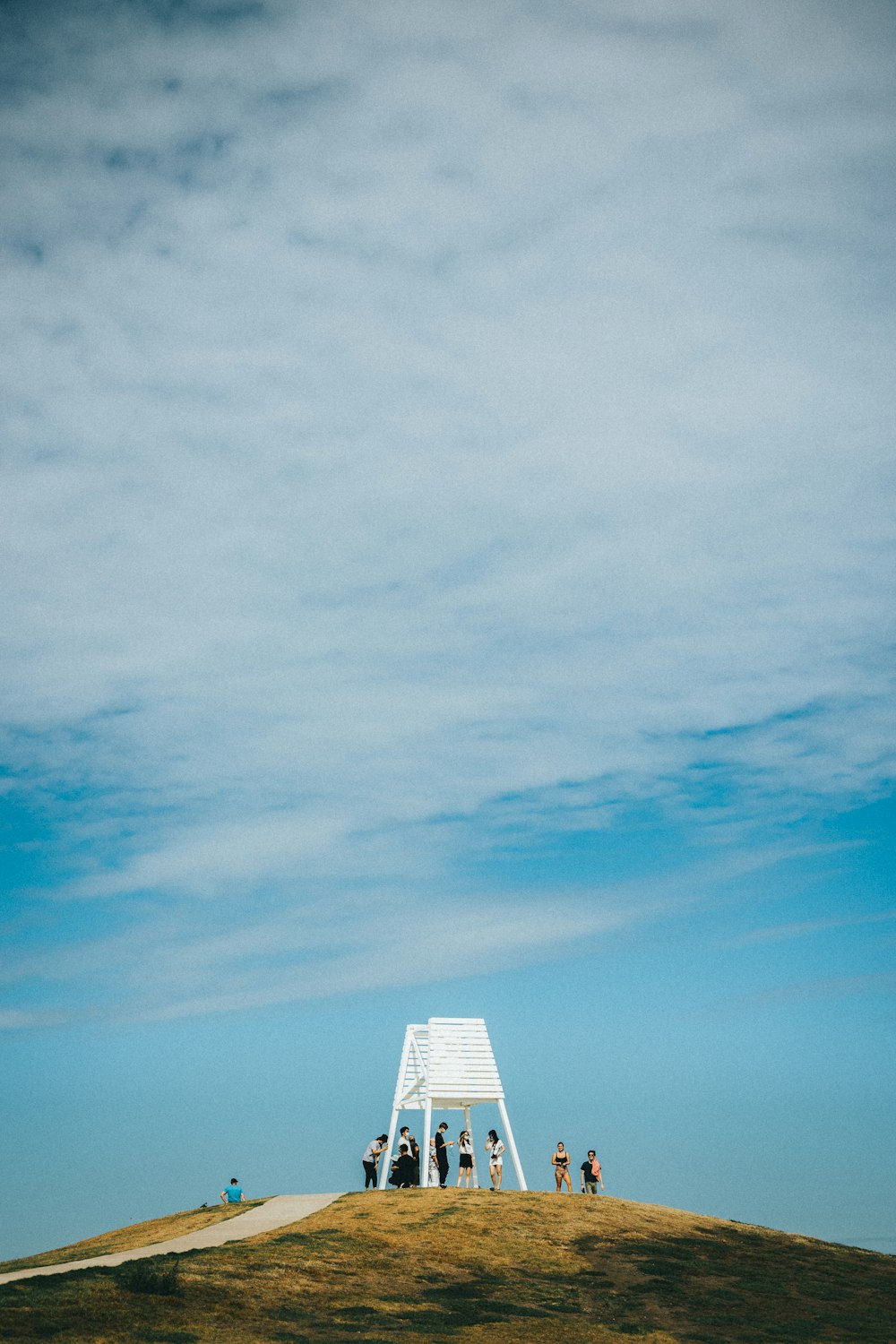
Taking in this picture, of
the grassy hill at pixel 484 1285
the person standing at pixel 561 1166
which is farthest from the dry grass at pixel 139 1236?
the person standing at pixel 561 1166

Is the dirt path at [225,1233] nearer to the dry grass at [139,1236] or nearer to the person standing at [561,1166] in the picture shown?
the dry grass at [139,1236]

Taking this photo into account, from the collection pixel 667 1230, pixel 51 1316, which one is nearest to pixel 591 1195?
pixel 667 1230

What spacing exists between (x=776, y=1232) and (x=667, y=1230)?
4376 mm

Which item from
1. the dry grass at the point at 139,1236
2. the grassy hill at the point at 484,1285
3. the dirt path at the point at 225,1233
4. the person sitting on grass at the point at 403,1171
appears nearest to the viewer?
the grassy hill at the point at 484,1285

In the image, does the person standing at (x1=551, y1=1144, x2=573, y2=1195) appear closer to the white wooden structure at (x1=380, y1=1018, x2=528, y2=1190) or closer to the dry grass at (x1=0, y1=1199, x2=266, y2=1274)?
the white wooden structure at (x1=380, y1=1018, x2=528, y2=1190)

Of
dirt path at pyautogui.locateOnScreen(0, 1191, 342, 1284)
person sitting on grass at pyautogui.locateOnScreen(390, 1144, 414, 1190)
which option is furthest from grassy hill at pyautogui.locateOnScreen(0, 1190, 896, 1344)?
person sitting on grass at pyautogui.locateOnScreen(390, 1144, 414, 1190)

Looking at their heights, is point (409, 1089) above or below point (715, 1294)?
above

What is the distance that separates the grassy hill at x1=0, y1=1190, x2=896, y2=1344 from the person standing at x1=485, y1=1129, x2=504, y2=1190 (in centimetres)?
433

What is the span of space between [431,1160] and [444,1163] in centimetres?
246

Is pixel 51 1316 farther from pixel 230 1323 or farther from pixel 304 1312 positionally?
pixel 304 1312

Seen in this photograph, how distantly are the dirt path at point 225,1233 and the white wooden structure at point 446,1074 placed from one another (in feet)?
18.6

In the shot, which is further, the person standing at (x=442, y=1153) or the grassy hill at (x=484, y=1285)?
the person standing at (x=442, y=1153)

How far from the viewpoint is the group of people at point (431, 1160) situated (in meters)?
34.9

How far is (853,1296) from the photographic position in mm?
26422
